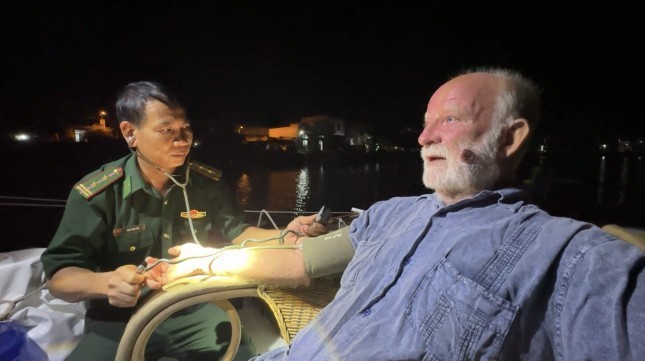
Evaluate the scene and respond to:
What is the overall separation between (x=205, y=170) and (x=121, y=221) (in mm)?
549

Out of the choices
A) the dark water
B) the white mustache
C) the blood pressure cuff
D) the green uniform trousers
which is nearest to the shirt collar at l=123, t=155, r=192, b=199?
the green uniform trousers

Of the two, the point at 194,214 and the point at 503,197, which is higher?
the point at 503,197

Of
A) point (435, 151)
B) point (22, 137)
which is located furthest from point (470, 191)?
point (22, 137)

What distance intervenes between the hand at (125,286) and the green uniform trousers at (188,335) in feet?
1.50

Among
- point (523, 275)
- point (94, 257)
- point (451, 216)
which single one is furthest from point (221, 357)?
point (523, 275)

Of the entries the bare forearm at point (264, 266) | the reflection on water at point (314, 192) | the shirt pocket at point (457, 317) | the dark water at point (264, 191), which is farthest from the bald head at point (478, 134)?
the reflection on water at point (314, 192)

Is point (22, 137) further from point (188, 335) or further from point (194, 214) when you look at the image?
point (188, 335)

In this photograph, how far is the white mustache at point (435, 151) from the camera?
4.39ft

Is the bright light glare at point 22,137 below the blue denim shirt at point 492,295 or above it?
above

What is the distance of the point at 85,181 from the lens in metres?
1.80

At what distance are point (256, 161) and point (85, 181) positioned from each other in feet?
114

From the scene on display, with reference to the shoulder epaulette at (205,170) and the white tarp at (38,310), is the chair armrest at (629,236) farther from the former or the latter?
the white tarp at (38,310)

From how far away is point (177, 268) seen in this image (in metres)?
1.62

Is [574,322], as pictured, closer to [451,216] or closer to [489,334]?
[489,334]
